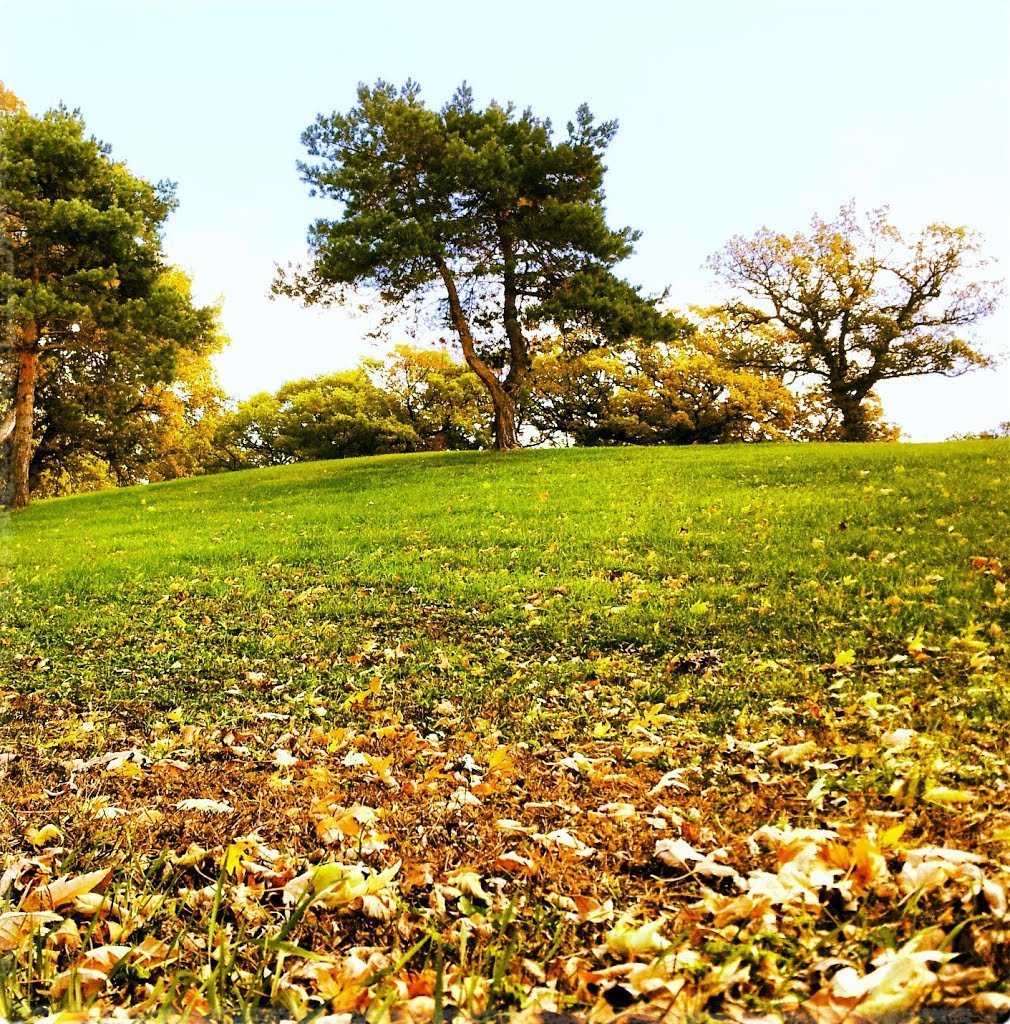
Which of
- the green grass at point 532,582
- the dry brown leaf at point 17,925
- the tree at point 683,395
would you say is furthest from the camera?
the tree at point 683,395

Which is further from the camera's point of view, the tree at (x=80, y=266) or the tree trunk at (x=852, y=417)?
the tree trunk at (x=852, y=417)

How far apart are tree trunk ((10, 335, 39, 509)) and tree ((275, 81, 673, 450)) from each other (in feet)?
18.9

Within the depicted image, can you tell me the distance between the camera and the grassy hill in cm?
160

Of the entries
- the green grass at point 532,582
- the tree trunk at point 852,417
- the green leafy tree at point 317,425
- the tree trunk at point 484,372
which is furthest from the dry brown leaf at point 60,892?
the green leafy tree at point 317,425

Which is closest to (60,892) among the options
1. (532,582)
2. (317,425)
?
(532,582)

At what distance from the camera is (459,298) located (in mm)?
18094

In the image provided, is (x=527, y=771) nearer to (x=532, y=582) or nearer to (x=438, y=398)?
(x=532, y=582)

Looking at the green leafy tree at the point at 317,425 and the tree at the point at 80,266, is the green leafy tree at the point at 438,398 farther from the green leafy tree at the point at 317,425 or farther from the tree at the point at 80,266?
the tree at the point at 80,266

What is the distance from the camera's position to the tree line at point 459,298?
1524 centimetres

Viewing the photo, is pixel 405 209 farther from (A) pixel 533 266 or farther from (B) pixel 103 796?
(B) pixel 103 796

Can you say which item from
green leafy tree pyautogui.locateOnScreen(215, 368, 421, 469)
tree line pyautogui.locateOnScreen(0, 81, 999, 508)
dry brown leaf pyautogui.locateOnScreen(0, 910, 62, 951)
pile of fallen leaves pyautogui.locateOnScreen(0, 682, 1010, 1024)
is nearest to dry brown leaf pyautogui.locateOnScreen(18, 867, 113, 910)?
pile of fallen leaves pyautogui.locateOnScreen(0, 682, 1010, 1024)

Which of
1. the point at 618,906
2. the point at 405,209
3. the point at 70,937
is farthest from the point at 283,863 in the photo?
the point at 405,209

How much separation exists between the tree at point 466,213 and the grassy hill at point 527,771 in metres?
10.2

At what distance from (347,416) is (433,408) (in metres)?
4.13
